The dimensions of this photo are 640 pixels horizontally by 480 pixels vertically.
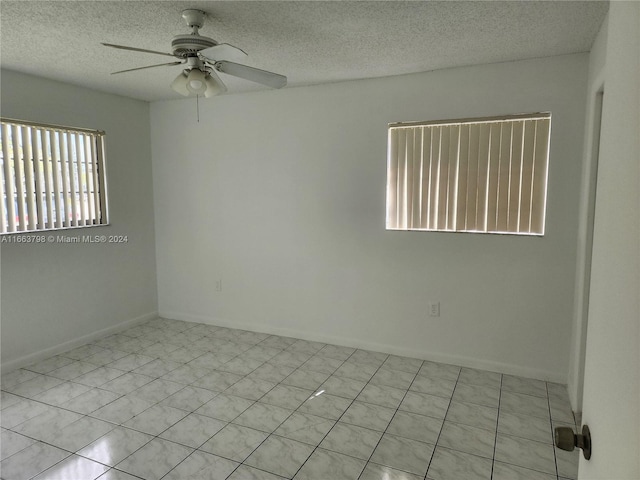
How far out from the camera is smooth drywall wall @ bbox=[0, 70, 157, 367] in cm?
344

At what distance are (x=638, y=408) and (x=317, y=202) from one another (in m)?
3.48

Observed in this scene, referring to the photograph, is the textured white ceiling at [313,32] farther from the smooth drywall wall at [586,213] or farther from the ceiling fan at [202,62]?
the smooth drywall wall at [586,213]

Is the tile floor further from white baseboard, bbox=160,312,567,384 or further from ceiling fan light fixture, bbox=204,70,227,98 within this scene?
ceiling fan light fixture, bbox=204,70,227,98

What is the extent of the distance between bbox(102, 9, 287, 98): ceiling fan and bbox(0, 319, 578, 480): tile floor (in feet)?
7.03

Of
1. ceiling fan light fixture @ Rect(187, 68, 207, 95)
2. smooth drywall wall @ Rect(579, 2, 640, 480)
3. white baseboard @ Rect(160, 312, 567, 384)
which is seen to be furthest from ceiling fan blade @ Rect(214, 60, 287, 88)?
white baseboard @ Rect(160, 312, 567, 384)

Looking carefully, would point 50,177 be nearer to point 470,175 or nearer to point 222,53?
point 222,53

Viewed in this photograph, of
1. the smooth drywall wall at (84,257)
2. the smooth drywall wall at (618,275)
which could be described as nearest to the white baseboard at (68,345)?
the smooth drywall wall at (84,257)

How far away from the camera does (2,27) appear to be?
2451 millimetres

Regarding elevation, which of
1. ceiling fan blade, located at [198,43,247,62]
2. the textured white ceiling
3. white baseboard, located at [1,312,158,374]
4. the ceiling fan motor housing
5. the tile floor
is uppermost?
the textured white ceiling

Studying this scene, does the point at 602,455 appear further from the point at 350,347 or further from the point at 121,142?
the point at 121,142

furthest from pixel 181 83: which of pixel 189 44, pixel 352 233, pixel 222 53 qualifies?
pixel 352 233

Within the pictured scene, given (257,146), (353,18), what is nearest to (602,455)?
(353,18)

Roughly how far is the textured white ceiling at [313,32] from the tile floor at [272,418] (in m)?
2.51

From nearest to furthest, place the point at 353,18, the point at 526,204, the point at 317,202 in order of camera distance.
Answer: the point at 353,18 → the point at 526,204 → the point at 317,202
